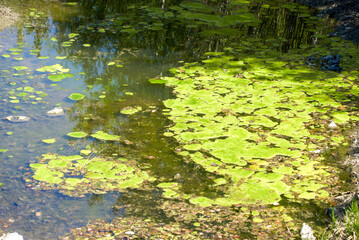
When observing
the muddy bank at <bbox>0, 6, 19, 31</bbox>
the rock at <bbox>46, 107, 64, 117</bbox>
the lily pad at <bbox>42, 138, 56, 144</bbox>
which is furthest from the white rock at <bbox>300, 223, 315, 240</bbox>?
the muddy bank at <bbox>0, 6, 19, 31</bbox>

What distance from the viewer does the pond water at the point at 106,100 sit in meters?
2.86

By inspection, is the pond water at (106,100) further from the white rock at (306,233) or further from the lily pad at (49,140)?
the white rock at (306,233)

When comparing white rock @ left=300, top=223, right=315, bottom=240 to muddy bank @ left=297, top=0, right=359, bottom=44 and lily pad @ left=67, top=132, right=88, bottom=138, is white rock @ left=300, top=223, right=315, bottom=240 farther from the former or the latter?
muddy bank @ left=297, top=0, right=359, bottom=44

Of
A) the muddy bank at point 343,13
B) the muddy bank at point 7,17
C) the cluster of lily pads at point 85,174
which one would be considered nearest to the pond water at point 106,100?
the cluster of lily pads at point 85,174

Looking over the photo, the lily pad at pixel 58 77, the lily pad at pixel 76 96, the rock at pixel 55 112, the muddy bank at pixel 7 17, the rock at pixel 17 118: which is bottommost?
the rock at pixel 17 118

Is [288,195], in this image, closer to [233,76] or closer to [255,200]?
[255,200]

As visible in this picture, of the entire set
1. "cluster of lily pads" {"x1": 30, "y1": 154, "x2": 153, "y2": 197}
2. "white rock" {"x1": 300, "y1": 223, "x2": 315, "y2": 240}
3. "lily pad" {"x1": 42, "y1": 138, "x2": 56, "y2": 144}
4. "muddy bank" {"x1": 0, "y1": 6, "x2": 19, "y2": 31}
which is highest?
"muddy bank" {"x1": 0, "y1": 6, "x2": 19, "y2": 31}

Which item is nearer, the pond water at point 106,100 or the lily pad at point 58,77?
the pond water at point 106,100

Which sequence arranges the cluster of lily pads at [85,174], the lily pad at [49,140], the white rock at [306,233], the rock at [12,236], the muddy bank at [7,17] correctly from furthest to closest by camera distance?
the muddy bank at [7,17], the lily pad at [49,140], the cluster of lily pads at [85,174], the white rock at [306,233], the rock at [12,236]

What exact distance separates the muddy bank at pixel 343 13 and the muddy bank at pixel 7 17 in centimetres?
570

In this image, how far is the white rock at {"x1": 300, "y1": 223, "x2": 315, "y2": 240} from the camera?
2508mm

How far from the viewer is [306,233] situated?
2.55m

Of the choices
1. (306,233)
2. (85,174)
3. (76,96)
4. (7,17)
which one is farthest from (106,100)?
(7,17)

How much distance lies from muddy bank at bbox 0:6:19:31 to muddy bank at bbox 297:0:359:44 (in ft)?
18.7
